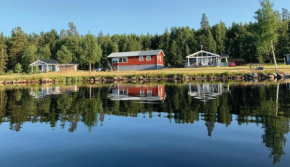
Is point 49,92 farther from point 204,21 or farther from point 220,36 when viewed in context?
point 204,21

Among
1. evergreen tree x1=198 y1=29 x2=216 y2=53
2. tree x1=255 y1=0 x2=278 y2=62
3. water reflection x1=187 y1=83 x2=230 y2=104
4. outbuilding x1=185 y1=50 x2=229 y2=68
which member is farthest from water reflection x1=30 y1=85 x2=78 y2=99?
evergreen tree x1=198 y1=29 x2=216 y2=53

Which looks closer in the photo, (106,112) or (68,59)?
(106,112)

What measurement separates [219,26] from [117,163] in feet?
288

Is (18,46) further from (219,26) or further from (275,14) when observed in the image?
(275,14)

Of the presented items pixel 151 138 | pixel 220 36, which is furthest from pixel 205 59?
pixel 151 138

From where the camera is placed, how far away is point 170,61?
84.3 meters

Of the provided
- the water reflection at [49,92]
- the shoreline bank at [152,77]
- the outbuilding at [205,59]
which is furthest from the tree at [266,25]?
the water reflection at [49,92]

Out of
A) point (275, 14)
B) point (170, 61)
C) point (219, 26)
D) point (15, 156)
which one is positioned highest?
point (219, 26)

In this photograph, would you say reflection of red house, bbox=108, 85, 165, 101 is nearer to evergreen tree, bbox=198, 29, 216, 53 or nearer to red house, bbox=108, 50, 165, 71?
red house, bbox=108, 50, 165, 71

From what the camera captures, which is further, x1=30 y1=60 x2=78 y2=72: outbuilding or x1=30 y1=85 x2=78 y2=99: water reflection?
x1=30 y1=60 x2=78 y2=72: outbuilding

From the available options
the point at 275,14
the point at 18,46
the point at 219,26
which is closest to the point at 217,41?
the point at 219,26

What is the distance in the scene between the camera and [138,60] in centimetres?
6372

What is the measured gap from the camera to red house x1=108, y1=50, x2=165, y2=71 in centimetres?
6241

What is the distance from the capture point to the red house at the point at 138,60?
6241cm
